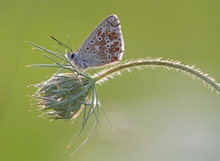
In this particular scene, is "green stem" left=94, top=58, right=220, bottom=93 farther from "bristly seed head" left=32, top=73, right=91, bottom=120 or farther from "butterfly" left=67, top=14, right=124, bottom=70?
"bristly seed head" left=32, top=73, right=91, bottom=120

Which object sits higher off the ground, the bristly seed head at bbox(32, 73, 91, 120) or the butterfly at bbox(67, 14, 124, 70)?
the butterfly at bbox(67, 14, 124, 70)

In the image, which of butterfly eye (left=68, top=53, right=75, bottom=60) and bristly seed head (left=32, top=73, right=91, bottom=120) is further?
butterfly eye (left=68, top=53, right=75, bottom=60)

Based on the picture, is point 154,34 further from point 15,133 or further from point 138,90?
point 15,133

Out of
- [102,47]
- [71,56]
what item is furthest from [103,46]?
[71,56]

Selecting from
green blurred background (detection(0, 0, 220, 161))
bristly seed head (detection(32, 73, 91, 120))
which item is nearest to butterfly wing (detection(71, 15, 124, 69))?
bristly seed head (detection(32, 73, 91, 120))

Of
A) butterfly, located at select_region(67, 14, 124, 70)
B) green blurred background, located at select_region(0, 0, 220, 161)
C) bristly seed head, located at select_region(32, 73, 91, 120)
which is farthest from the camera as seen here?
green blurred background, located at select_region(0, 0, 220, 161)

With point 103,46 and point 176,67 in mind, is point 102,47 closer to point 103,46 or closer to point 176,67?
point 103,46

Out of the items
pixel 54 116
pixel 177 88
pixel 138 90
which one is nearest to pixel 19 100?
pixel 138 90

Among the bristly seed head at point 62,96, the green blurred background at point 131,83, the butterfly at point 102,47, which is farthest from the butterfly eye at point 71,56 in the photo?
the green blurred background at point 131,83

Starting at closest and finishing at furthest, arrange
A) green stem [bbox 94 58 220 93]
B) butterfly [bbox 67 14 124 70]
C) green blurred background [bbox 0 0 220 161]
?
1. green stem [bbox 94 58 220 93]
2. butterfly [bbox 67 14 124 70]
3. green blurred background [bbox 0 0 220 161]

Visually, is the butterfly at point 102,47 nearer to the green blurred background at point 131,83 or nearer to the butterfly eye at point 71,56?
the butterfly eye at point 71,56
